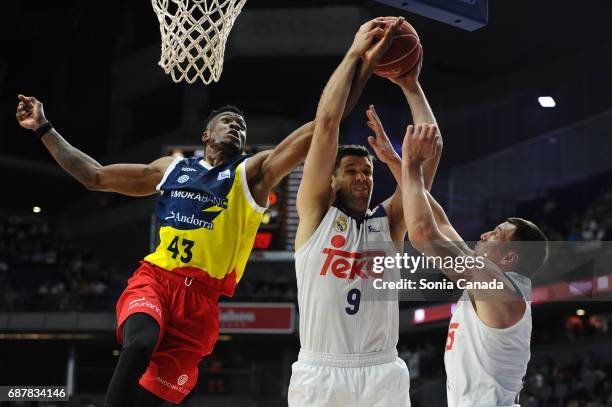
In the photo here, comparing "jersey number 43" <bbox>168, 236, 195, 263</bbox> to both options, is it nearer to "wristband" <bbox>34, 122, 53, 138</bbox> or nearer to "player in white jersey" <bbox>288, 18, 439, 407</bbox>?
"player in white jersey" <bbox>288, 18, 439, 407</bbox>

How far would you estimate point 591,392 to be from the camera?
14336mm

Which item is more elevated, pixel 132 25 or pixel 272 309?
pixel 132 25

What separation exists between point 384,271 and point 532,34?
1437 centimetres

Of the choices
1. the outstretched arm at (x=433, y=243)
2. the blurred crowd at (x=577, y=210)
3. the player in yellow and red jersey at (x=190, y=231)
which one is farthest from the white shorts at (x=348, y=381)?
the blurred crowd at (x=577, y=210)

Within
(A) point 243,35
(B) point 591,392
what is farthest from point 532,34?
(B) point 591,392

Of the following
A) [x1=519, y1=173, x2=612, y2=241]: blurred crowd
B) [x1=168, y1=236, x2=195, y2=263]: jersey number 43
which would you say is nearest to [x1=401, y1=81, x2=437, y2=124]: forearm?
[x1=168, y1=236, x2=195, y2=263]: jersey number 43

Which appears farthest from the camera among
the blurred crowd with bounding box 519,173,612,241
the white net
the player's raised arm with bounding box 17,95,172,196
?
the blurred crowd with bounding box 519,173,612,241

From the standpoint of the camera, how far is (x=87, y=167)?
16.7ft

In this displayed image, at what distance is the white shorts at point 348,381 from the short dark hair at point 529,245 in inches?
32.5

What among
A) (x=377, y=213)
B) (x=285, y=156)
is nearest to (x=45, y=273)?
(x=285, y=156)

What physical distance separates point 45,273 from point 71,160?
17.0 meters

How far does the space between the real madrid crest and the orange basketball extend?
2.34 ft

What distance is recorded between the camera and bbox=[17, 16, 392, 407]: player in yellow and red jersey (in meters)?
4.74

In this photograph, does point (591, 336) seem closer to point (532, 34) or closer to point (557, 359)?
point (557, 359)
